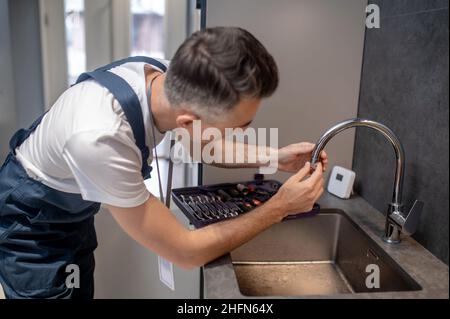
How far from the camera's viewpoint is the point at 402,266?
0.86 m

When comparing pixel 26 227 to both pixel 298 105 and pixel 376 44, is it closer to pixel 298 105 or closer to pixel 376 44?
pixel 298 105

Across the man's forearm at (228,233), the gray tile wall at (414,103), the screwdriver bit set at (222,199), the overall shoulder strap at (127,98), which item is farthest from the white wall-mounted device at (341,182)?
the overall shoulder strap at (127,98)

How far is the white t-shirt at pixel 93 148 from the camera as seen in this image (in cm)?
71

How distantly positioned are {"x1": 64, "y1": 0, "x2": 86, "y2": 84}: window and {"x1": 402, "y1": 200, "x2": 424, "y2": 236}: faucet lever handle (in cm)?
160

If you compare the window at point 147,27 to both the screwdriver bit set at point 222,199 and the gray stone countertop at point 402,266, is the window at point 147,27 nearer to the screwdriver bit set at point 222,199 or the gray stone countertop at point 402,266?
the screwdriver bit set at point 222,199

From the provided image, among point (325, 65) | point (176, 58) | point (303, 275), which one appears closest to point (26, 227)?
point (176, 58)

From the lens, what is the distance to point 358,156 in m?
1.28

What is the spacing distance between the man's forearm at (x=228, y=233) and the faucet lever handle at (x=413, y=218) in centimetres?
28

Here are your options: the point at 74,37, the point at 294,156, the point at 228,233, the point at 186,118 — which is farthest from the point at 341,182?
the point at 74,37

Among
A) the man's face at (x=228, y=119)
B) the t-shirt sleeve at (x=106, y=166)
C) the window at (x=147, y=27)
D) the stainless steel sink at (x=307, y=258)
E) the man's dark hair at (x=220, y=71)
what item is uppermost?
the window at (x=147, y=27)

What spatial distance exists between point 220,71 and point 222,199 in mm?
526

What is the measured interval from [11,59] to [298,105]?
3.97ft

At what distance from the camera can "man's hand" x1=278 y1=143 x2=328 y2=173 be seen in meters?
1.11
